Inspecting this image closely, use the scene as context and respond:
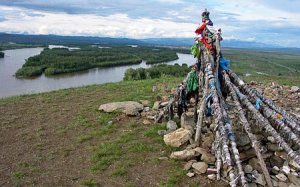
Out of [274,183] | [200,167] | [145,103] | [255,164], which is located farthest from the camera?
[145,103]

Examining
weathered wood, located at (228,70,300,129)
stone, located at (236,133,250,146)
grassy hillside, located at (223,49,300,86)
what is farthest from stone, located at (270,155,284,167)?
grassy hillside, located at (223,49,300,86)

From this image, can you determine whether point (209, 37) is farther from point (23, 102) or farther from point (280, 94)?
point (23, 102)

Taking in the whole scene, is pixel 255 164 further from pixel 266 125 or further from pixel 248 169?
pixel 266 125

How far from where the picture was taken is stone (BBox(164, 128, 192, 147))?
8477mm

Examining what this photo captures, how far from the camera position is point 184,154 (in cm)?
788

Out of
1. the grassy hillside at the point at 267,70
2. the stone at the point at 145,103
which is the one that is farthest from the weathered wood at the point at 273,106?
the grassy hillside at the point at 267,70

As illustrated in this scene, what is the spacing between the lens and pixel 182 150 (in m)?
8.30

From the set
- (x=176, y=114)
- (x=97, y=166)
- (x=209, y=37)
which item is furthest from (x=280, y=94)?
(x=97, y=166)

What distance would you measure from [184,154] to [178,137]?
79cm

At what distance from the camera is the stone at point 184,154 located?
7.80 metres

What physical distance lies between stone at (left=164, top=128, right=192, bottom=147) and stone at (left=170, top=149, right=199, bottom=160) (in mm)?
485

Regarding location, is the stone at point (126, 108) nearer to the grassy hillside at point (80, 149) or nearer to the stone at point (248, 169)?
the grassy hillside at point (80, 149)

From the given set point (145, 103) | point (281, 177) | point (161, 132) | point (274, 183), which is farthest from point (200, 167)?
point (145, 103)

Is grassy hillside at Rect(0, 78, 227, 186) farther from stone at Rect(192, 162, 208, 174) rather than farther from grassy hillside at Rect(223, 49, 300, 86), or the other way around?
grassy hillside at Rect(223, 49, 300, 86)
